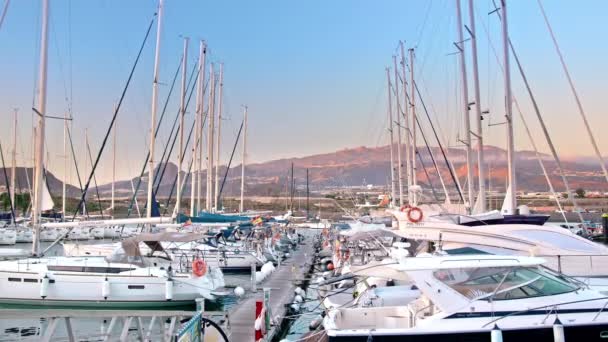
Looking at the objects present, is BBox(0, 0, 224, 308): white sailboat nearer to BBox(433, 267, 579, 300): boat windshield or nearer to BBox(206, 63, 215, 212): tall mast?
BBox(433, 267, 579, 300): boat windshield

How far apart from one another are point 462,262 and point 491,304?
0.94m

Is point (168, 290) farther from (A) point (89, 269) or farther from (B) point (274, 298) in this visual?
(B) point (274, 298)

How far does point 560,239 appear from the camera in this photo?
48.0 feet

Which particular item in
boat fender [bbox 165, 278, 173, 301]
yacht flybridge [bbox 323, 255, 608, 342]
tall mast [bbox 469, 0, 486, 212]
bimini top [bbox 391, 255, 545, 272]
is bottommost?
boat fender [bbox 165, 278, 173, 301]

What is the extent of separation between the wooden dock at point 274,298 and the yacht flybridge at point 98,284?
2187 mm

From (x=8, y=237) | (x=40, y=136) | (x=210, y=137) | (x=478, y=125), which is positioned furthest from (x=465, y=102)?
(x=8, y=237)

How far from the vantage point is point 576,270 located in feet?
46.5

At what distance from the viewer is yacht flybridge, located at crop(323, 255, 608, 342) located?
872 centimetres

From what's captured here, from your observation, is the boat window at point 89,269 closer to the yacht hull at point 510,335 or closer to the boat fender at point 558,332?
the yacht hull at point 510,335

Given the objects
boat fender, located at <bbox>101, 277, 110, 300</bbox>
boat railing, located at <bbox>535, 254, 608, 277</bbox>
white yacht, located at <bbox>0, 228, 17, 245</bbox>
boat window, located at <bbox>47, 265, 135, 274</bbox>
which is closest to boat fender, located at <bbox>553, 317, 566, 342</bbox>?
boat railing, located at <bbox>535, 254, 608, 277</bbox>

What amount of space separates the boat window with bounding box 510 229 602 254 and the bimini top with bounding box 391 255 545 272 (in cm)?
508

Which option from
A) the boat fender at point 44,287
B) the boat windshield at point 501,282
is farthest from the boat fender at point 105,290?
the boat windshield at point 501,282

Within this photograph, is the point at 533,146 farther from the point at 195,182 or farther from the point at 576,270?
the point at 195,182

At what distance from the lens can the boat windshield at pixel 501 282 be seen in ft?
30.4
